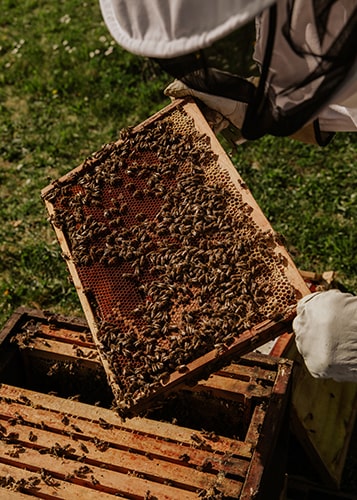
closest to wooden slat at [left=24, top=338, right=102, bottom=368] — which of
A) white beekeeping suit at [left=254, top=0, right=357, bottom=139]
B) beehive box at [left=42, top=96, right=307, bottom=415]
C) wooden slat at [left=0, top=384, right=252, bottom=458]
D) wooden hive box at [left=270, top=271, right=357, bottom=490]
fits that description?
wooden slat at [left=0, top=384, right=252, bottom=458]

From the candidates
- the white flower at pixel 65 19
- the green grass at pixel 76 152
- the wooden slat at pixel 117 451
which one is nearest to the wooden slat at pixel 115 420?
the wooden slat at pixel 117 451

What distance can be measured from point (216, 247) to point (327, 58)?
1168 mm

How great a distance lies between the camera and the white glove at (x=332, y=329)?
127 inches

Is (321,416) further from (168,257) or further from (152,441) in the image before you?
(168,257)

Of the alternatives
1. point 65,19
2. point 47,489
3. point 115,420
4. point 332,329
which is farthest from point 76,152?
point 332,329

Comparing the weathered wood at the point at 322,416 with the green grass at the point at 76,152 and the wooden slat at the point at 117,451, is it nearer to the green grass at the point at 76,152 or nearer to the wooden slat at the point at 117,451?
the wooden slat at the point at 117,451

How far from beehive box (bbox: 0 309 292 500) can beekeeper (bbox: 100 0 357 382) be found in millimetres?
507

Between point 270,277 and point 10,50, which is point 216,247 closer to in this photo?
point 270,277

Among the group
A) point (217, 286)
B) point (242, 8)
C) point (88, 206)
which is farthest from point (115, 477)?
point (242, 8)

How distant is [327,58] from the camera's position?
283 cm

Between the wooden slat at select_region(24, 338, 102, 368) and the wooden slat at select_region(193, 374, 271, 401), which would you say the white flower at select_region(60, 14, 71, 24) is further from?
the wooden slat at select_region(193, 374, 271, 401)

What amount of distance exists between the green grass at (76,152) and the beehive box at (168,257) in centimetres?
216

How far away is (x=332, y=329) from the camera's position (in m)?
3.24

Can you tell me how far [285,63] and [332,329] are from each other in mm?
1211
